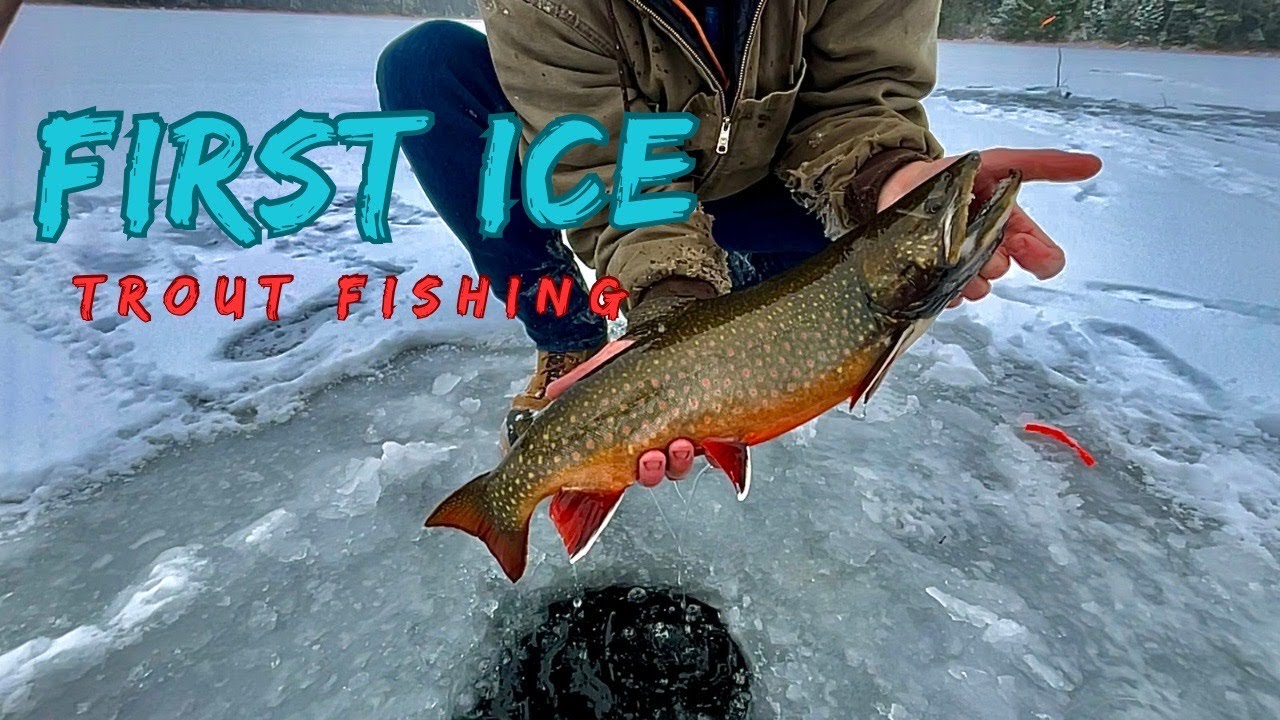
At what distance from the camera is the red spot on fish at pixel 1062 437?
1668 mm

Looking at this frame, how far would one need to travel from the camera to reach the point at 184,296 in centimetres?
227

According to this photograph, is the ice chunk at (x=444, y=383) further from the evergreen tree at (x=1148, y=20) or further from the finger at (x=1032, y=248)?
the evergreen tree at (x=1148, y=20)

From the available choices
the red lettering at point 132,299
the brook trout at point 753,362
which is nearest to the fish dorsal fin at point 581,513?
the brook trout at point 753,362

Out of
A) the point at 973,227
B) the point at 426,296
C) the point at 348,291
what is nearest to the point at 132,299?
the point at 348,291

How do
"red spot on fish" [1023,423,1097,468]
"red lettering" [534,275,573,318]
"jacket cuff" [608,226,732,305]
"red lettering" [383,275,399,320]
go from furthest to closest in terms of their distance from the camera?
"red lettering" [383,275,399,320] < "red lettering" [534,275,573,318] < "red spot on fish" [1023,423,1097,468] < "jacket cuff" [608,226,732,305]

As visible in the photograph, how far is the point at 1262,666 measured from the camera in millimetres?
1193

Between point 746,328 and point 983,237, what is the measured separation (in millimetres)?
328

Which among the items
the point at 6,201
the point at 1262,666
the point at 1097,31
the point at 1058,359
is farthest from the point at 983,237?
the point at 1097,31

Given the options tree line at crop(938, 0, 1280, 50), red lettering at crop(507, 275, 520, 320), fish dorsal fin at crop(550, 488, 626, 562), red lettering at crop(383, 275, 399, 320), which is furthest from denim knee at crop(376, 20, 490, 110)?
tree line at crop(938, 0, 1280, 50)

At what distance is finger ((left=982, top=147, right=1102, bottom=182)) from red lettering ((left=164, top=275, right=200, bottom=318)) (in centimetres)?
216

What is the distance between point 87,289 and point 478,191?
4.26 feet

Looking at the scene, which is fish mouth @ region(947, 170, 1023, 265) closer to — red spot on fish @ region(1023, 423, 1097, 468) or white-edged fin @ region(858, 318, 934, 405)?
white-edged fin @ region(858, 318, 934, 405)

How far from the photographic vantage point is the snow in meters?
1.18

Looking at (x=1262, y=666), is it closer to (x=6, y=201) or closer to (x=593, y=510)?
(x=593, y=510)
